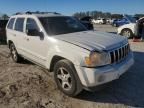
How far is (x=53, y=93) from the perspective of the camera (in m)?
5.46

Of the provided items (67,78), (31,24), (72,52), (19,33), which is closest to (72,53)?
(72,52)

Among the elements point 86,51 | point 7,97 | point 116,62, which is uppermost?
point 86,51

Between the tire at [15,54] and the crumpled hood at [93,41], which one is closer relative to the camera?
the crumpled hood at [93,41]

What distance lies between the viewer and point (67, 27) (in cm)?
649

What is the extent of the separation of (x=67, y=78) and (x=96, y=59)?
0.88m

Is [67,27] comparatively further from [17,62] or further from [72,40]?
[17,62]

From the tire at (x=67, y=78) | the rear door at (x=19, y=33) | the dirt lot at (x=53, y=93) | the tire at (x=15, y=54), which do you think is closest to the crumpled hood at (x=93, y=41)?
the tire at (x=67, y=78)

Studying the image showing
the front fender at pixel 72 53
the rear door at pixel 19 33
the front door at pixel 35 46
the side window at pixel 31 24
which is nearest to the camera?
the front fender at pixel 72 53

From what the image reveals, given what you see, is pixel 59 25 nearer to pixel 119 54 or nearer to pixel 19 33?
pixel 19 33

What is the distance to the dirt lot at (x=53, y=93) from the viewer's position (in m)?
4.90

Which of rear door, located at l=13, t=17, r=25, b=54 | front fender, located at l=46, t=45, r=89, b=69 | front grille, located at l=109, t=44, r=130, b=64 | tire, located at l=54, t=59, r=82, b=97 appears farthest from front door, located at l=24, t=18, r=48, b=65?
front grille, located at l=109, t=44, r=130, b=64

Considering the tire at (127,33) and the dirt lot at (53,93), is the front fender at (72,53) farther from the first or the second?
the tire at (127,33)

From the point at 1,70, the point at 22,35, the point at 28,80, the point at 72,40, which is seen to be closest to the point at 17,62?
the point at 1,70

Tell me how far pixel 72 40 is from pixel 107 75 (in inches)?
45.2
